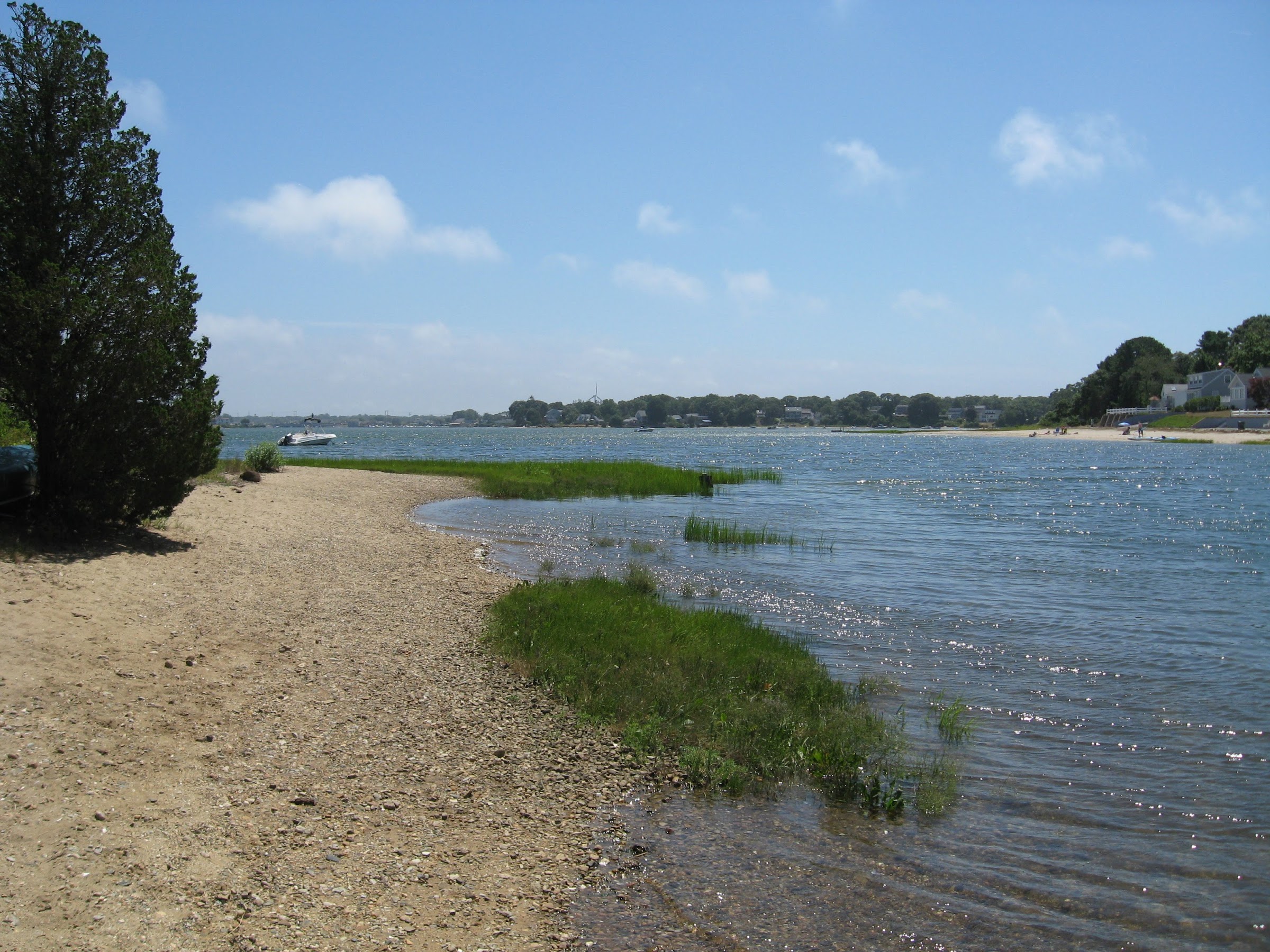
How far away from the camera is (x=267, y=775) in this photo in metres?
7.93

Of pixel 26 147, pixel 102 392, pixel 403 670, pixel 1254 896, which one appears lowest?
pixel 1254 896

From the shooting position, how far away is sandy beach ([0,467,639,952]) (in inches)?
231

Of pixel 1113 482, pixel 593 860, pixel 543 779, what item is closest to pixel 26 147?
pixel 543 779

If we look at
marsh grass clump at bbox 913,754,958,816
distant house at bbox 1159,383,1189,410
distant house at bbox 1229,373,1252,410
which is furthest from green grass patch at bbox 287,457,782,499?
distant house at bbox 1159,383,1189,410

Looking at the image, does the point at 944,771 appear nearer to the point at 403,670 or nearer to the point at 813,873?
the point at 813,873

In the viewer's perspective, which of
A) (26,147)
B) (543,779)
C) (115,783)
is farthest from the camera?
(26,147)

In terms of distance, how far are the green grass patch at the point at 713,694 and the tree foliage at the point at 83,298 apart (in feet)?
23.4

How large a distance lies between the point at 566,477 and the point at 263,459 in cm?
1602

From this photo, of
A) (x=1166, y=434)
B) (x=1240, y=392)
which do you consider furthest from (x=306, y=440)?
(x=1240, y=392)

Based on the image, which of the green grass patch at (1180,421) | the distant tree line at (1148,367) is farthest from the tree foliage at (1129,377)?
the green grass patch at (1180,421)

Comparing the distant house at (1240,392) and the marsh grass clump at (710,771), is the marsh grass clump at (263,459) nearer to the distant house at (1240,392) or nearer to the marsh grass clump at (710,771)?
the marsh grass clump at (710,771)

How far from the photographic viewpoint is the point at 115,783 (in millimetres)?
7199

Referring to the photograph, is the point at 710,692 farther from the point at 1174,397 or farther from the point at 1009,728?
the point at 1174,397

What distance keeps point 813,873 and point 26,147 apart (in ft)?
A: 53.3
